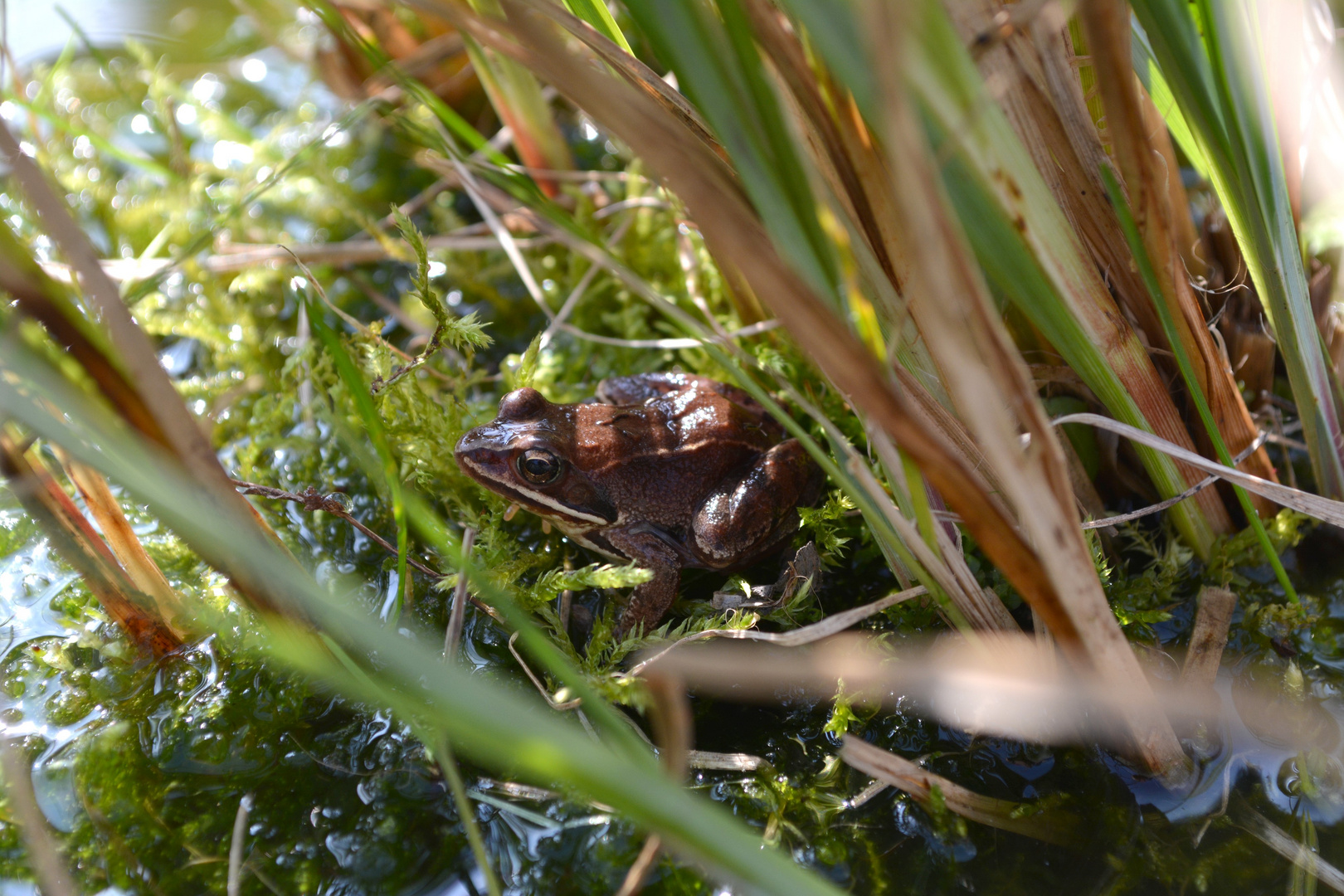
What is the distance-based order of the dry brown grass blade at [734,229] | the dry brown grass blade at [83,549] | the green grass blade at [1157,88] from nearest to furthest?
the dry brown grass blade at [734,229] < the dry brown grass blade at [83,549] < the green grass blade at [1157,88]

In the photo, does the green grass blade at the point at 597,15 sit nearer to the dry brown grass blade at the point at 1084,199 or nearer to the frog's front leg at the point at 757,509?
the dry brown grass blade at the point at 1084,199

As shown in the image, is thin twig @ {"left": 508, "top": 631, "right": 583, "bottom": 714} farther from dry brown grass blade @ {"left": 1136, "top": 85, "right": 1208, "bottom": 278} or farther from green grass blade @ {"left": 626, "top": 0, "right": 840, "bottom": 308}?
dry brown grass blade @ {"left": 1136, "top": 85, "right": 1208, "bottom": 278}

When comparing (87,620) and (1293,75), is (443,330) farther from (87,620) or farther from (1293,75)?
(1293,75)

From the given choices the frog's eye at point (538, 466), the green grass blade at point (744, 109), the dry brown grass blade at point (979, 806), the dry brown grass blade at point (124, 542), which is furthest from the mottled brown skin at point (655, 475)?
the green grass blade at point (744, 109)

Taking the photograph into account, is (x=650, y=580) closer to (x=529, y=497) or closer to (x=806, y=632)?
(x=529, y=497)

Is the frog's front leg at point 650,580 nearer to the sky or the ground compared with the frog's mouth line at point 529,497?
nearer to the ground

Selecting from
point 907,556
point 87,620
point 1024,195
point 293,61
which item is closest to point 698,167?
point 1024,195

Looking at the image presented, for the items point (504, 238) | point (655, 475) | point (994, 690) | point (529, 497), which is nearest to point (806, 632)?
point (994, 690)
